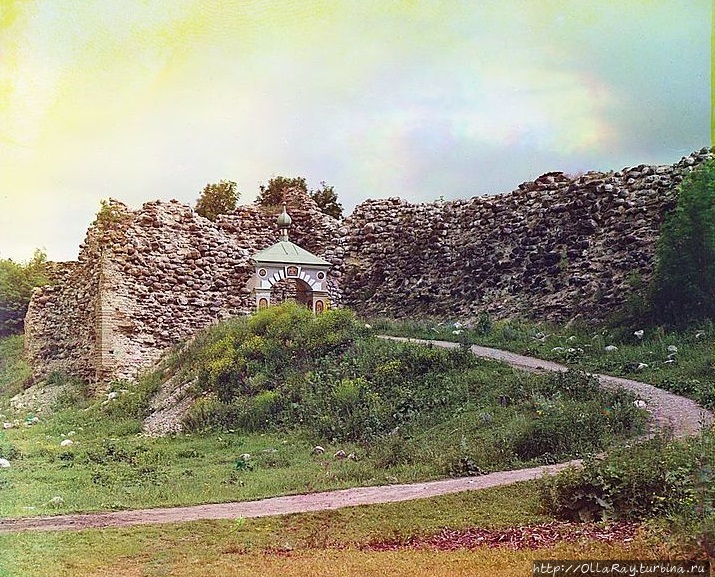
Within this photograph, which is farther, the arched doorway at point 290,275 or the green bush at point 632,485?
the arched doorway at point 290,275

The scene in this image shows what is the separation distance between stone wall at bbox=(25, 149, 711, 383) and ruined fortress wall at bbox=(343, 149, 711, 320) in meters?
0.03

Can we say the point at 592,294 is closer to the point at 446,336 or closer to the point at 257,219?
the point at 446,336

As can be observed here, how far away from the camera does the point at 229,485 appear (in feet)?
28.1

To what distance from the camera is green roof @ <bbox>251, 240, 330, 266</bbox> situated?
1688 cm

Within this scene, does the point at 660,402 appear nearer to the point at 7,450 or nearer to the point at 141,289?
the point at 7,450

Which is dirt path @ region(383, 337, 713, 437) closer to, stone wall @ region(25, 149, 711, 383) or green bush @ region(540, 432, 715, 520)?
green bush @ region(540, 432, 715, 520)

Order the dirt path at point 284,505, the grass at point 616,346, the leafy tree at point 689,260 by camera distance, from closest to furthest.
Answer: the dirt path at point 284,505 → the grass at point 616,346 → the leafy tree at point 689,260

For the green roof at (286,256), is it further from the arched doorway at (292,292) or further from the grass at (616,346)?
the grass at (616,346)

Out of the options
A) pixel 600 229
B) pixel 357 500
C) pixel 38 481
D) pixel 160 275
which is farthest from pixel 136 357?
pixel 357 500

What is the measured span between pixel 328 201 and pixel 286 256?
5716mm

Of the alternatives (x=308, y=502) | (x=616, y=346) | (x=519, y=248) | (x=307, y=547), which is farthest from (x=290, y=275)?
(x=307, y=547)

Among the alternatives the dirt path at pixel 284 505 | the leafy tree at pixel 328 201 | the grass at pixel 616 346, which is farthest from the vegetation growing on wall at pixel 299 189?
the dirt path at pixel 284 505

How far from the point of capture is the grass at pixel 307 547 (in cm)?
550

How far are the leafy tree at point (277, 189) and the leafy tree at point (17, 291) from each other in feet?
18.6
